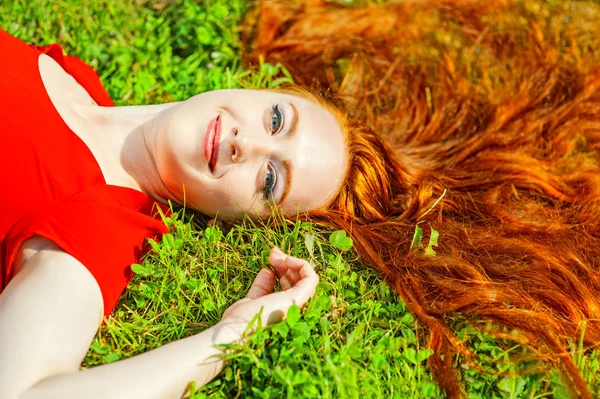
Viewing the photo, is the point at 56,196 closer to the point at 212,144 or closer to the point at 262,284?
the point at 212,144

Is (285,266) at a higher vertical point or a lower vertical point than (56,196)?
lower

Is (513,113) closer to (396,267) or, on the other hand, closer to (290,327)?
(396,267)

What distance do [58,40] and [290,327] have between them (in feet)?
10.4

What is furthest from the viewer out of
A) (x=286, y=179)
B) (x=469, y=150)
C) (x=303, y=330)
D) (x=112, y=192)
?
(x=469, y=150)

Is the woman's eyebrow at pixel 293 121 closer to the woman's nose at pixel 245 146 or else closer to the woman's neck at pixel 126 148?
the woman's nose at pixel 245 146

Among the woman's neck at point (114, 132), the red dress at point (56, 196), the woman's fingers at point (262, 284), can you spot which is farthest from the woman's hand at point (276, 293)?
the woman's neck at point (114, 132)

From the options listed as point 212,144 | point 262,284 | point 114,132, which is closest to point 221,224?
point 212,144

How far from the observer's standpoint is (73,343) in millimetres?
2852

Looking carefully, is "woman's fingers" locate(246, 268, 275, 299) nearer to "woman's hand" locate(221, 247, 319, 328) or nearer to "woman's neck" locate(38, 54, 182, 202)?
"woman's hand" locate(221, 247, 319, 328)

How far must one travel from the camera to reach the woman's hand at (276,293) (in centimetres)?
309

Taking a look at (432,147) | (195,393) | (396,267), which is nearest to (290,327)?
(195,393)

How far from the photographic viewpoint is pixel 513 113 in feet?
17.0

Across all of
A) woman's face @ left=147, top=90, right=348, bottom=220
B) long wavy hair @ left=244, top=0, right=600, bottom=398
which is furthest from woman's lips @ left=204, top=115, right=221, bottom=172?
long wavy hair @ left=244, top=0, right=600, bottom=398

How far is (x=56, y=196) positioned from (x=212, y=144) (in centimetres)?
88
